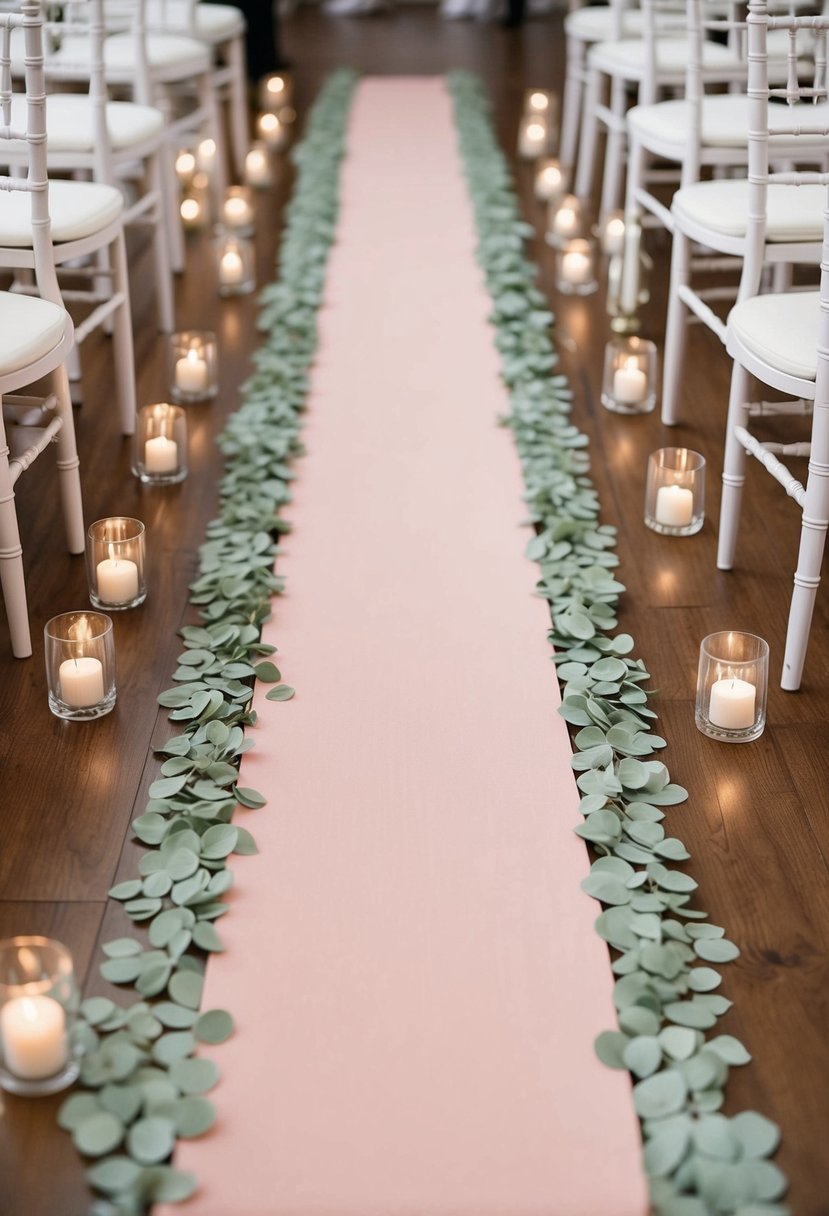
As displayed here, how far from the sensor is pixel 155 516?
262 cm

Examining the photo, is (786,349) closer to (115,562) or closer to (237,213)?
(115,562)

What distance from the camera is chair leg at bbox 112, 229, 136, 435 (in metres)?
2.78

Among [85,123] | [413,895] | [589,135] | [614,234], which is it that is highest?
[85,123]

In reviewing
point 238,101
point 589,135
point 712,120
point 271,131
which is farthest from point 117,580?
point 271,131

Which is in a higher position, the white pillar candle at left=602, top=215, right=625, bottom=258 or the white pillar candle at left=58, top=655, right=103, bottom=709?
the white pillar candle at left=602, top=215, right=625, bottom=258

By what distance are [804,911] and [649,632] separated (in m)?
0.67

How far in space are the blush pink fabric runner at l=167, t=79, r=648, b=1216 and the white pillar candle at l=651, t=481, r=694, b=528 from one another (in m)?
0.27

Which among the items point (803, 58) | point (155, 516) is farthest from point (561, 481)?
point (803, 58)

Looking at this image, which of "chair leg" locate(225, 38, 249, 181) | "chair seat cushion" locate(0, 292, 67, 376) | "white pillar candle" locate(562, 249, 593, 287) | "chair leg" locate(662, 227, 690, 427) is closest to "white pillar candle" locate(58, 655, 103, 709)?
"chair seat cushion" locate(0, 292, 67, 376)

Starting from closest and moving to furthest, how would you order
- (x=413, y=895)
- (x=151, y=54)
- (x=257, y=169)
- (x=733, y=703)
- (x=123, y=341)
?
(x=413, y=895) < (x=733, y=703) < (x=123, y=341) < (x=151, y=54) < (x=257, y=169)

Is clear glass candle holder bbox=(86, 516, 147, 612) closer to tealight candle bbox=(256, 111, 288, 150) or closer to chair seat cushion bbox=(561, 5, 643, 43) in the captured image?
chair seat cushion bbox=(561, 5, 643, 43)

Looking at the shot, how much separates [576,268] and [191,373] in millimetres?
1236

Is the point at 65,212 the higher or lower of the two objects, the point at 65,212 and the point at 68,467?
the higher

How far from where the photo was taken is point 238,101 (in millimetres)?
4848
